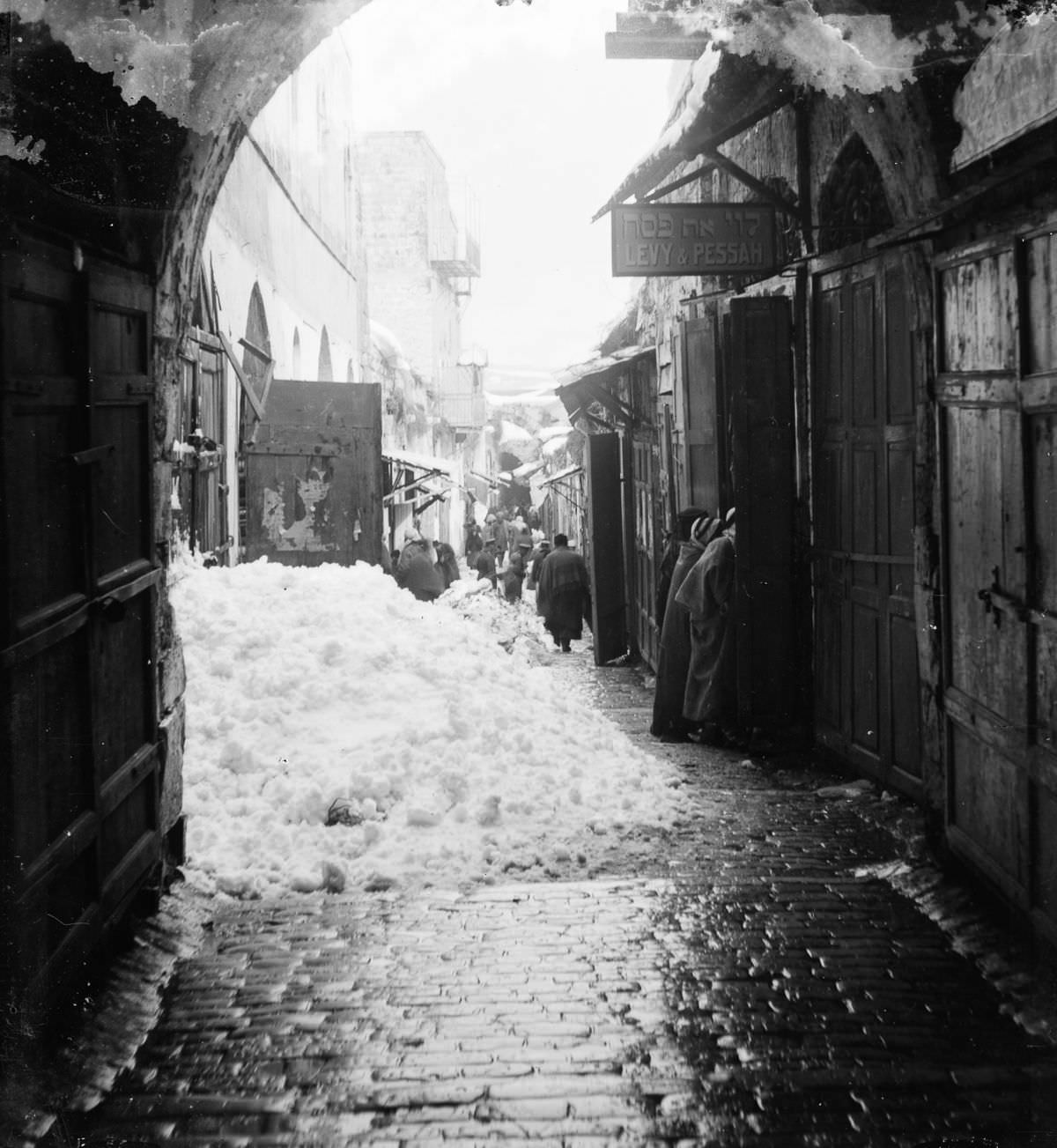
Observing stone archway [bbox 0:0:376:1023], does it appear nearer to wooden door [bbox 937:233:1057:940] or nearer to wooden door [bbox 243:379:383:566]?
wooden door [bbox 937:233:1057:940]

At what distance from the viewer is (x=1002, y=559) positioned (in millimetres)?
4801

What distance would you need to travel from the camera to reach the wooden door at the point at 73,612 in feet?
12.5

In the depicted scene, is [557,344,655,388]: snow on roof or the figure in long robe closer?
the figure in long robe

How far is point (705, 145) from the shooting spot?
8.98 meters

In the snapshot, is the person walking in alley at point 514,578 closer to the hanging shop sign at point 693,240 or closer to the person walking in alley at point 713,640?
the person walking in alley at point 713,640

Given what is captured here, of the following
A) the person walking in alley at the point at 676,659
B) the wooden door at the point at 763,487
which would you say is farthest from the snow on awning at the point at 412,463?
the wooden door at the point at 763,487

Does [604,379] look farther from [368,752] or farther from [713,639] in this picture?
[368,752]

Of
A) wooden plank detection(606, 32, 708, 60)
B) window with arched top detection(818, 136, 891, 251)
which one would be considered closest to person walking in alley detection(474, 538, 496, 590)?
wooden plank detection(606, 32, 708, 60)

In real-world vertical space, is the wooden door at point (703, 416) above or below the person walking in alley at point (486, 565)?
above

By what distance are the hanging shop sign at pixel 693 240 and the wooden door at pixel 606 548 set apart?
679 centimetres

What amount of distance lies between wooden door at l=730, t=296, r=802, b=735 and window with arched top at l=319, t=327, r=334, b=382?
540 inches

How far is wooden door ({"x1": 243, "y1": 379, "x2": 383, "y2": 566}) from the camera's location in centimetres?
1465

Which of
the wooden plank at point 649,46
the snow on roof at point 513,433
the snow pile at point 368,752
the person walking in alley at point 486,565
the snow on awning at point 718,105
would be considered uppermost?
the snow on roof at point 513,433

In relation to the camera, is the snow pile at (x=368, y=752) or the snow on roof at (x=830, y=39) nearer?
the snow on roof at (x=830, y=39)
